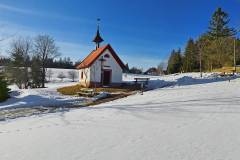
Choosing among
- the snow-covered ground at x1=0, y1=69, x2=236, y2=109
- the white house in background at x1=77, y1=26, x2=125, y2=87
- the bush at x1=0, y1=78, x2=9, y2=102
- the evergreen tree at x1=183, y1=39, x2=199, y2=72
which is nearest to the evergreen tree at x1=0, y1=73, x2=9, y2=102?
the bush at x1=0, y1=78, x2=9, y2=102

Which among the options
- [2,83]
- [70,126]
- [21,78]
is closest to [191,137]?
[70,126]

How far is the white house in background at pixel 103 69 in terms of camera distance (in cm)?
3191

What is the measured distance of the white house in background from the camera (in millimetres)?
31906

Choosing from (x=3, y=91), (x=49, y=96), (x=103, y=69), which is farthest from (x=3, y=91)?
(x=103, y=69)

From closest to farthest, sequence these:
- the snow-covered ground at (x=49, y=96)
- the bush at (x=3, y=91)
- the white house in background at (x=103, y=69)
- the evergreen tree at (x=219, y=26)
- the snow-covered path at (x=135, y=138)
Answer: the snow-covered path at (x=135, y=138), the snow-covered ground at (x=49, y=96), the bush at (x=3, y=91), the white house in background at (x=103, y=69), the evergreen tree at (x=219, y=26)

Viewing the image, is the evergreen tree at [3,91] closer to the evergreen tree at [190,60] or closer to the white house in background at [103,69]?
the white house in background at [103,69]

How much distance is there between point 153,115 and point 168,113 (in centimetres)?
75

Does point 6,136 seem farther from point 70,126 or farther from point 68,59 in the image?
point 68,59

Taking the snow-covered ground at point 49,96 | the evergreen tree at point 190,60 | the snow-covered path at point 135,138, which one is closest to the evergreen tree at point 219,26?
the evergreen tree at point 190,60

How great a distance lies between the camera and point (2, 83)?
26.6 metres

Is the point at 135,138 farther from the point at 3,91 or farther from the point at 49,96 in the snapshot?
the point at 3,91

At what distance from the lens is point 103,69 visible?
32.4 meters

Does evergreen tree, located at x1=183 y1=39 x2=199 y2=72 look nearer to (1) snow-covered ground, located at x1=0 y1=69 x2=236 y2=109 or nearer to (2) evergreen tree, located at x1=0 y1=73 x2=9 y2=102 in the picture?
(1) snow-covered ground, located at x1=0 y1=69 x2=236 y2=109

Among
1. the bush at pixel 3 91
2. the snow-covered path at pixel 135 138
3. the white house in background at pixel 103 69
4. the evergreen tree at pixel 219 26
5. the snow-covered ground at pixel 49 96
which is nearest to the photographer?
the snow-covered path at pixel 135 138
